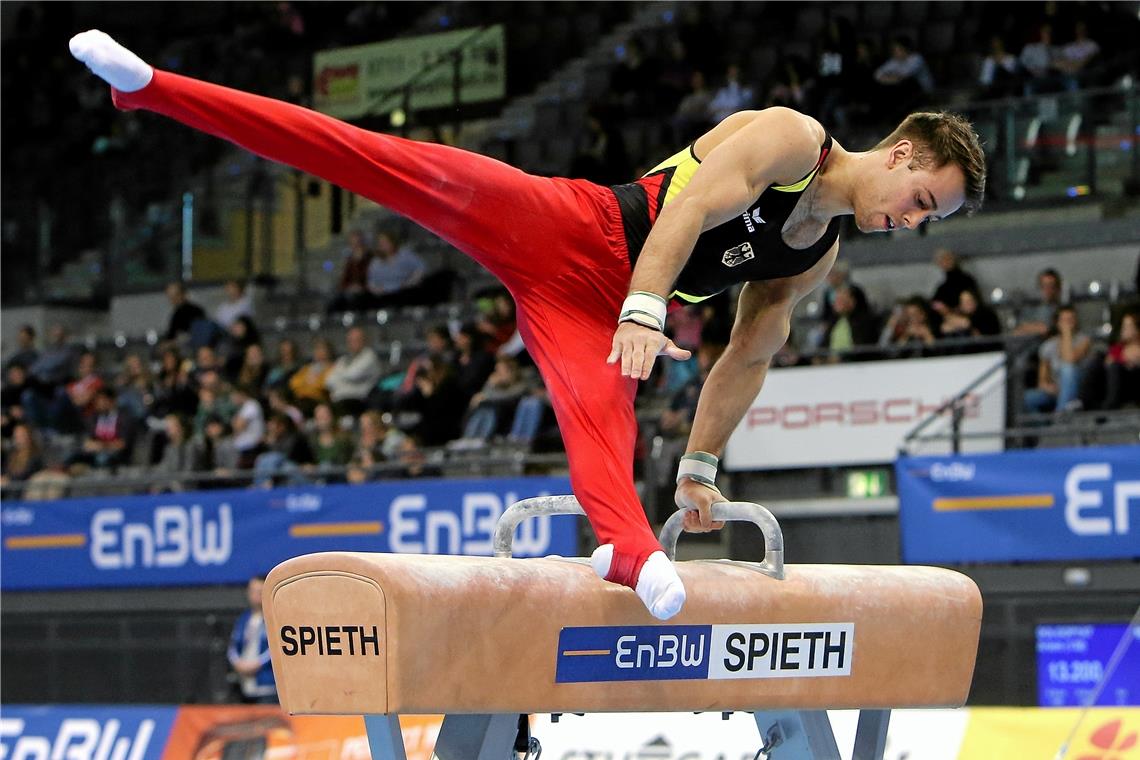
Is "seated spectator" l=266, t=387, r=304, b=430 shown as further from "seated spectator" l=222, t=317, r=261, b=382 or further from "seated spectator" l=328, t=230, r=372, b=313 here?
"seated spectator" l=328, t=230, r=372, b=313

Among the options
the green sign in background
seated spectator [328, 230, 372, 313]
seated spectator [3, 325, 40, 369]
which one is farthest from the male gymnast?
the green sign in background

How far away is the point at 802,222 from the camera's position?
12.9 ft

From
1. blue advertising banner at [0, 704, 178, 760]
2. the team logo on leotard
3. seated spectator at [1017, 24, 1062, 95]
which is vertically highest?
seated spectator at [1017, 24, 1062, 95]

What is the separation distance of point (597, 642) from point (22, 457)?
10569mm

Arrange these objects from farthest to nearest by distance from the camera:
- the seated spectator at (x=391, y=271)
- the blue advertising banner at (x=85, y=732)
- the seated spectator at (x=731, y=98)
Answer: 1. the seated spectator at (x=391, y=271)
2. the seated spectator at (x=731, y=98)
3. the blue advertising banner at (x=85, y=732)

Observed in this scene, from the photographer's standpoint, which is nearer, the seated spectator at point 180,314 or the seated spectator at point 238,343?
the seated spectator at point 238,343

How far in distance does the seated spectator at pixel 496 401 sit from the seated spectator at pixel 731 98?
3.37 metres

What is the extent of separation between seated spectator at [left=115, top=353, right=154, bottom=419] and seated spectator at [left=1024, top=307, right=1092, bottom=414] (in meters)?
7.61

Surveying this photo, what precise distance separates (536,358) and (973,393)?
597 centimetres

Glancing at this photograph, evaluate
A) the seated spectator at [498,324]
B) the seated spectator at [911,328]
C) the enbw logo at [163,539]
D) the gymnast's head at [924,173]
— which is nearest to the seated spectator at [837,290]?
the seated spectator at [911,328]

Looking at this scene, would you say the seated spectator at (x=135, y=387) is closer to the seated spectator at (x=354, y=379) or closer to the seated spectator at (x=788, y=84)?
the seated spectator at (x=354, y=379)

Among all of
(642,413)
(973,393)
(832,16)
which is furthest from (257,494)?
(832,16)

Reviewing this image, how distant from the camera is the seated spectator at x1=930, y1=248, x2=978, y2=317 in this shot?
33.1 ft

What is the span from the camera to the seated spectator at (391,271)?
13.7 meters
